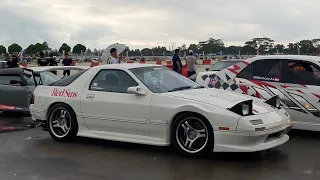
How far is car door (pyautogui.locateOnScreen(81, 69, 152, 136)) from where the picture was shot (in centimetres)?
629

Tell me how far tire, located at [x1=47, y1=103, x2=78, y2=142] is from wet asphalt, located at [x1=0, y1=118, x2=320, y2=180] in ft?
0.48

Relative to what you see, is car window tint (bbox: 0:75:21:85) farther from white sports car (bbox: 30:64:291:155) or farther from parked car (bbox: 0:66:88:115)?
white sports car (bbox: 30:64:291:155)

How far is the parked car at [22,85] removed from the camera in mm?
9648

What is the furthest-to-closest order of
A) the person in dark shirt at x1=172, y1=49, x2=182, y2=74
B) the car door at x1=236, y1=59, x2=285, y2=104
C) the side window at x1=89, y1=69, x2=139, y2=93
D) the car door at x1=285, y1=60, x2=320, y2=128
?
the person in dark shirt at x1=172, y1=49, x2=182, y2=74, the car door at x1=236, y1=59, x2=285, y2=104, the car door at x1=285, y1=60, x2=320, y2=128, the side window at x1=89, y1=69, x2=139, y2=93

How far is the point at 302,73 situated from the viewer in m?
7.45

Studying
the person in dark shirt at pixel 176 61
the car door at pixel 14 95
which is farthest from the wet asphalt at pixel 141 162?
the person in dark shirt at pixel 176 61

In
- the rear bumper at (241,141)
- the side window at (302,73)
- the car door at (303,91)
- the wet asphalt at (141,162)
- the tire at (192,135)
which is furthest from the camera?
the side window at (302,73)

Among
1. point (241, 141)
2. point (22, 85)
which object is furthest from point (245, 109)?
point (22, 85)

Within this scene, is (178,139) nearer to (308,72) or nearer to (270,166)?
(270,166)

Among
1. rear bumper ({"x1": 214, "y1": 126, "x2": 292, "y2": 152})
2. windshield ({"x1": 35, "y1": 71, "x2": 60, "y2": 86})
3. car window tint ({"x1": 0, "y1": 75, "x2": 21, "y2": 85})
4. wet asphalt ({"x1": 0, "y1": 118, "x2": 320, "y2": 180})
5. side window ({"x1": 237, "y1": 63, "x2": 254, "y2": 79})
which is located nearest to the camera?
wet asphalt ({"x1": 0, "y1": 118, "x2": 320, "y2": 180})

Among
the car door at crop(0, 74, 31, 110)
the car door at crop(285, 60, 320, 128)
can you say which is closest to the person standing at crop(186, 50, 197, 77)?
the car door at crop(0, 74, 31, 110)

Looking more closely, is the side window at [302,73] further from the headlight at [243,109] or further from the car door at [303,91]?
the headlight at [243,109]

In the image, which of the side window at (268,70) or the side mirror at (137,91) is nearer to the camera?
the side mirror at (137,91)

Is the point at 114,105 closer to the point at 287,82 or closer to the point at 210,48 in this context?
the point at 287,82
